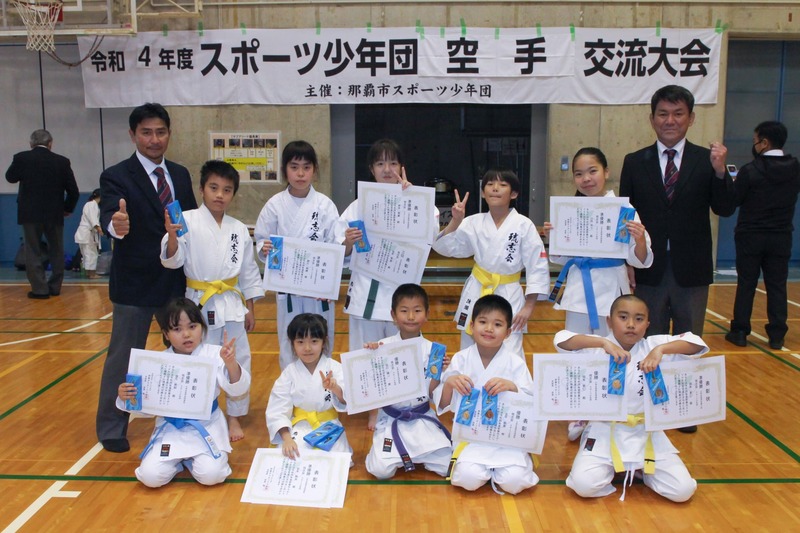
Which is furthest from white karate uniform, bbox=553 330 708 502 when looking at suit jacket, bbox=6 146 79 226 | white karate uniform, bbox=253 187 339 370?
suit jacket, bbox=6 146 79 226

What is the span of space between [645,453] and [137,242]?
2679mm

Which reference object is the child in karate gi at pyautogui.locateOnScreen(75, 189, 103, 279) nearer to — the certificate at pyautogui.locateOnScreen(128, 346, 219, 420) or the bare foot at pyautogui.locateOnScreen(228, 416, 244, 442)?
the bare foot at pyautogui.locateOnScreen(228, 416, 244, 442)

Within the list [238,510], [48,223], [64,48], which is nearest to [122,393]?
[238,510]

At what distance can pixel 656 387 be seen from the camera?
10.3ft

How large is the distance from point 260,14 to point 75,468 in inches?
265

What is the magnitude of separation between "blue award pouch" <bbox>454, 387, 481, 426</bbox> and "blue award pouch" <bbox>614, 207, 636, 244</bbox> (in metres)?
1.12

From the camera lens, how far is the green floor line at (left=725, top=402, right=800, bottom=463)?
3.59 meters

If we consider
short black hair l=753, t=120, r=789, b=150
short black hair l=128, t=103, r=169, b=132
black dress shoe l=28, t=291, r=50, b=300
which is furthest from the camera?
black dress shoe l=28, t=291, r=50, b=300

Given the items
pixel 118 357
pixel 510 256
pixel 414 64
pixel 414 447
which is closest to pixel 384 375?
pixel 414 447

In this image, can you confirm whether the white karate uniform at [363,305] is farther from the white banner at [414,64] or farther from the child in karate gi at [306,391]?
the white banner at [414,64]

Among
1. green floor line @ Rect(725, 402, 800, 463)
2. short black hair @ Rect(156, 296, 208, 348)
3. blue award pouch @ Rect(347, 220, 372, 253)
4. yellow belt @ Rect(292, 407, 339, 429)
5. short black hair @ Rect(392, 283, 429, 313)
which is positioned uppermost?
blue award pouch @ Rect(347, 220, 372, 253)

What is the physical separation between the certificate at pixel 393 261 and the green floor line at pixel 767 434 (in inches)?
82.5

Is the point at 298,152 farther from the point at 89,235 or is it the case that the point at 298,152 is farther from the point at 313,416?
the point at 89,235

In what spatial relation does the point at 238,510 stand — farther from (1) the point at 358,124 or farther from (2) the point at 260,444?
(1) the point at 358,124
